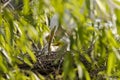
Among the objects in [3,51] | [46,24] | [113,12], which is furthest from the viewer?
[46,24]

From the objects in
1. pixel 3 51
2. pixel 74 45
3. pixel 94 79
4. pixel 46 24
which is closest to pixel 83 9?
pixel 74 45

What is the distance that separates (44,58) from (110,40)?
1453 mm

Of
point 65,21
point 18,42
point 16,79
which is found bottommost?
point 16,79

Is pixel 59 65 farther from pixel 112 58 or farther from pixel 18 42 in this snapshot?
pixel 112 58

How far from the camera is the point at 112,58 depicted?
1.03 metres

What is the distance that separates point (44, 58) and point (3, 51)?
3.83ft

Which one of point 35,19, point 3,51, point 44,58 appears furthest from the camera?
point 44,58

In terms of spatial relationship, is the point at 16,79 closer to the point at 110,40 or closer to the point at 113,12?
the point at 110,40

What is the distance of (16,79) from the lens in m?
1.26

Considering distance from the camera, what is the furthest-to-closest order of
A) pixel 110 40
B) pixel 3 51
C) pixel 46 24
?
pixel 46 24, pixel 3 51, pixel 110 40

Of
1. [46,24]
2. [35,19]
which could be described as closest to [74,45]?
[35,19]

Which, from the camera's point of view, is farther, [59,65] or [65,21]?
[59,65]

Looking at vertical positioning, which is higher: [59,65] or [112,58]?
[112,58]

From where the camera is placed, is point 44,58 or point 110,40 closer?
point 110,40
